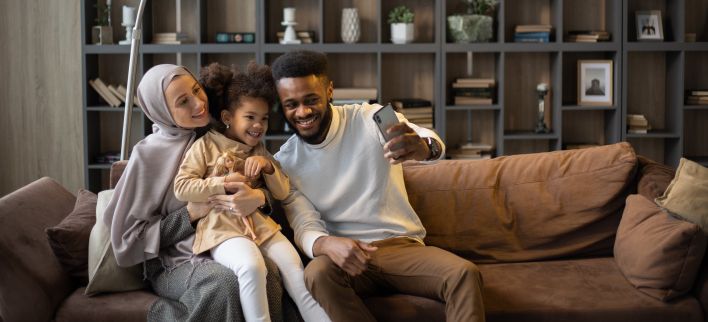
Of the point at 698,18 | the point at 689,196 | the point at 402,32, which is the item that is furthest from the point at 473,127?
the point at 689,196

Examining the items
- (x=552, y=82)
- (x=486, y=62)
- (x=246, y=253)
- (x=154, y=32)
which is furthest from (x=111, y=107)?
(x=246, y=253)

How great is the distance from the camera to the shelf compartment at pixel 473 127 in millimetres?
5742

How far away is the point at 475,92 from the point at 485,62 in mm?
292

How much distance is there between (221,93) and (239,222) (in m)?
0.42

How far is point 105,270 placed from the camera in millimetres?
2812

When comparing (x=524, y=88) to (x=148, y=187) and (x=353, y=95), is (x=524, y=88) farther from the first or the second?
(x=148, y=187)

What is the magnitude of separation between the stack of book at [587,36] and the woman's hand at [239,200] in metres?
3.27

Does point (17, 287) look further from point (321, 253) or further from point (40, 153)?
point (40, 153)

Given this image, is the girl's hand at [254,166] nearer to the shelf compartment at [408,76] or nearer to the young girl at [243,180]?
the young girl at [243,180]

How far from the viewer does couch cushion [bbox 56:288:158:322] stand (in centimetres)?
274

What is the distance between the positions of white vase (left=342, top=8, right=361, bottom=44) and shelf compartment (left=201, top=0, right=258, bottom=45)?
60 centimetres

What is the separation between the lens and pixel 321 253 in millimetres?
2754

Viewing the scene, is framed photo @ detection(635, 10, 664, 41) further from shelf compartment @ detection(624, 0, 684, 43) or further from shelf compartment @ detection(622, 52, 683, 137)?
shelf compartment @ detection(622, 52, 683, 137)

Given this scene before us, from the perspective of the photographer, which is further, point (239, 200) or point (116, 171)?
point (116, 171)
